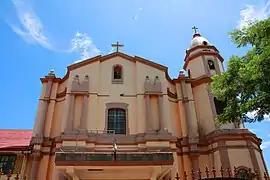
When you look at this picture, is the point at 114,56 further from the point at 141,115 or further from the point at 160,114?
the point at 160,114

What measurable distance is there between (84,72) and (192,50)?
10046 mm

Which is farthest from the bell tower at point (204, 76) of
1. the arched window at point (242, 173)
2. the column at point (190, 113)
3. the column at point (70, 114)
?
the column at point (70, 114)

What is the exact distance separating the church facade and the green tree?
420 cm

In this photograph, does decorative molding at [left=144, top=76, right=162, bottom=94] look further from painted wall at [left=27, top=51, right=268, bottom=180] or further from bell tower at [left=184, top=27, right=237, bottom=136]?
bell tower at [left=184, top=27, right=237, bottom=136]

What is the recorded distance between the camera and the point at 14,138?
18.9m

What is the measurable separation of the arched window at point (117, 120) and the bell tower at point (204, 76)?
5.67 m

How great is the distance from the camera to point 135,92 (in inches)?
725

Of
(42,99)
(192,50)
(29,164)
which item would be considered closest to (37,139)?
(29,164)

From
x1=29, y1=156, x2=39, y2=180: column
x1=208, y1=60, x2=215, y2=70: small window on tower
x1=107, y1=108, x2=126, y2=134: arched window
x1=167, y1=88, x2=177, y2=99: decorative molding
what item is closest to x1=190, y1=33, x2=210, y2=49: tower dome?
x1=208, y1=60, x2=215, y2=70: small window on tower

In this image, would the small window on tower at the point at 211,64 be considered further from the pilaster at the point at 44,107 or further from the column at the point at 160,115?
the pilaster at the point at 44,107

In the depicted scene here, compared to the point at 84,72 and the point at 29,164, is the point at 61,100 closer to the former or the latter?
the point at 84,72

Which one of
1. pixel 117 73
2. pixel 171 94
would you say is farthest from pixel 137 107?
pixel 117 73

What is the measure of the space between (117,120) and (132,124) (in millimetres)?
1100

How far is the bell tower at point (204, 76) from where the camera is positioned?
18422 mm
